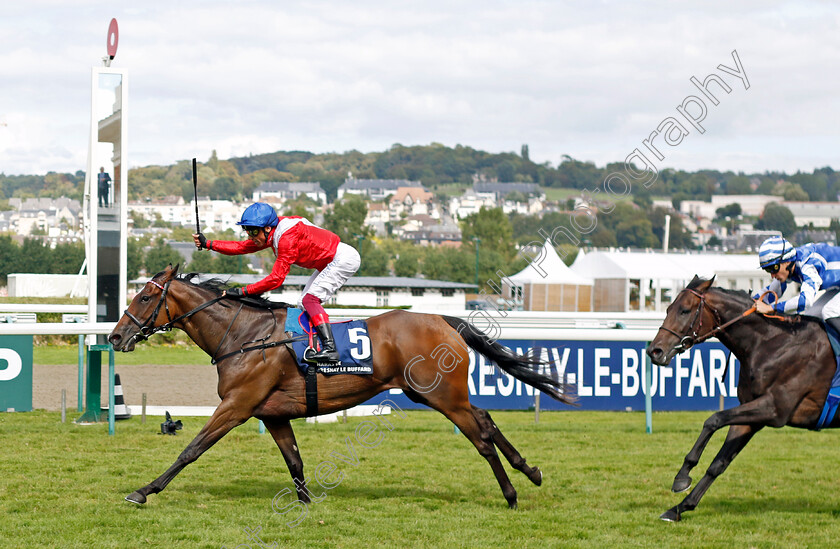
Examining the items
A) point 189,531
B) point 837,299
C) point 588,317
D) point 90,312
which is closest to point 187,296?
point 189,531

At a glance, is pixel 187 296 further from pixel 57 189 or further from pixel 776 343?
pixel 57 189

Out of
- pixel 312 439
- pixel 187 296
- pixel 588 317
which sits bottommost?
pixel 312 439

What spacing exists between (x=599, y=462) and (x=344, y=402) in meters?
2.63

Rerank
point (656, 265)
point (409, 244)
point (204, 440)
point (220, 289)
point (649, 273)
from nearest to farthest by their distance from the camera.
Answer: point (204, 440), point (220, 289), point (649, 273), point (656, 265), point (409, 244)

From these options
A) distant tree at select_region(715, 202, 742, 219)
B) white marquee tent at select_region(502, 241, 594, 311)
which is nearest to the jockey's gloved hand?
Result: white marquee tent at select_region(502, 241, 594, 311)

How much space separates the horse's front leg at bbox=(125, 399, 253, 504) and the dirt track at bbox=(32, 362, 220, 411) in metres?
3.94

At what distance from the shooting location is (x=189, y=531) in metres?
4.56

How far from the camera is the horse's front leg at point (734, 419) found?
16.2 ft

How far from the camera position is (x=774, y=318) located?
17.4ft

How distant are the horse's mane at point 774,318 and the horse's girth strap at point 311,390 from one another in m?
2.42

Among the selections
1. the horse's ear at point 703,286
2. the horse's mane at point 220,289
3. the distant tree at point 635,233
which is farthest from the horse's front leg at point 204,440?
the distant tree at point 635,233

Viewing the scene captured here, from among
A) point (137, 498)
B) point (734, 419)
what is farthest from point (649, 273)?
point (137, 498)

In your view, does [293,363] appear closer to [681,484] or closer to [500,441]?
[500,441]

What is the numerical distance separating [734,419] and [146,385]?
7744mm
